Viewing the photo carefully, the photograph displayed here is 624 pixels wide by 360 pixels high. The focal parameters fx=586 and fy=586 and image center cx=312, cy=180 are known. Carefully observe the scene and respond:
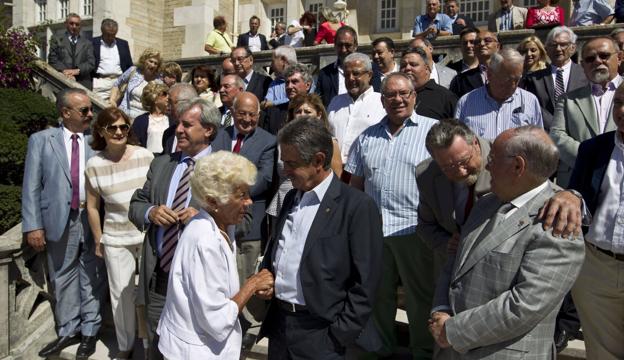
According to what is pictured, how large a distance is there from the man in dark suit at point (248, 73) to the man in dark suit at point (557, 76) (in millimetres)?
3171

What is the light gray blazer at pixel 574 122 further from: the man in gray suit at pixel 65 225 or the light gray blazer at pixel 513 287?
the man in gray suit at pixel 65 225

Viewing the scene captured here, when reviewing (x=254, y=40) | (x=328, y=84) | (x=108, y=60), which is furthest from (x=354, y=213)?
(x=254, y=40)

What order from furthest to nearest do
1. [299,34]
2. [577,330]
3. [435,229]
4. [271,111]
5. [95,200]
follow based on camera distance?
1. [299,34]
2. [271,111]
3. [95,200]
4. [577,330]
5. [435,229]

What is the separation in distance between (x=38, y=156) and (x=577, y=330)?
451 cm

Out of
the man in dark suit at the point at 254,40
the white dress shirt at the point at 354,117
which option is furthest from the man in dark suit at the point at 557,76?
the man in dark suit at the point at 254,40

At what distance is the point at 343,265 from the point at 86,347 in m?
3.08

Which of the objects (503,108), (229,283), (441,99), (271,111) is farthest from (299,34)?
(229,283)

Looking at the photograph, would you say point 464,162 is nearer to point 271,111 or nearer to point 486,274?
point 486,274

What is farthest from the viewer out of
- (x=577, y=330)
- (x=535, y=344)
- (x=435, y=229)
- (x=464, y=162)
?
(x=577, y=330)

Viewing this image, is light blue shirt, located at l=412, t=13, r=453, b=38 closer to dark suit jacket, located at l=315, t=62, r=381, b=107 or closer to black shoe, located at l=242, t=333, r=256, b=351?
dark suit jacket, located at l=315, t=62, r=381, b=107

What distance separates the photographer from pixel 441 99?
551cm

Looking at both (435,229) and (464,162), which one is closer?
(464,162)

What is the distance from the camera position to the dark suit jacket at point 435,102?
17.7ft

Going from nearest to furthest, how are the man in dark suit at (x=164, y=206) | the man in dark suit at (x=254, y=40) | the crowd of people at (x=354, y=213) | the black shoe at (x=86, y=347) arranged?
the crowd of people at (x=354, y=213) → the man in dark suit at (x=164, y=206) → the black shoe at (x=86, y=347) → the man in dark suit at (x=254, y=40)
